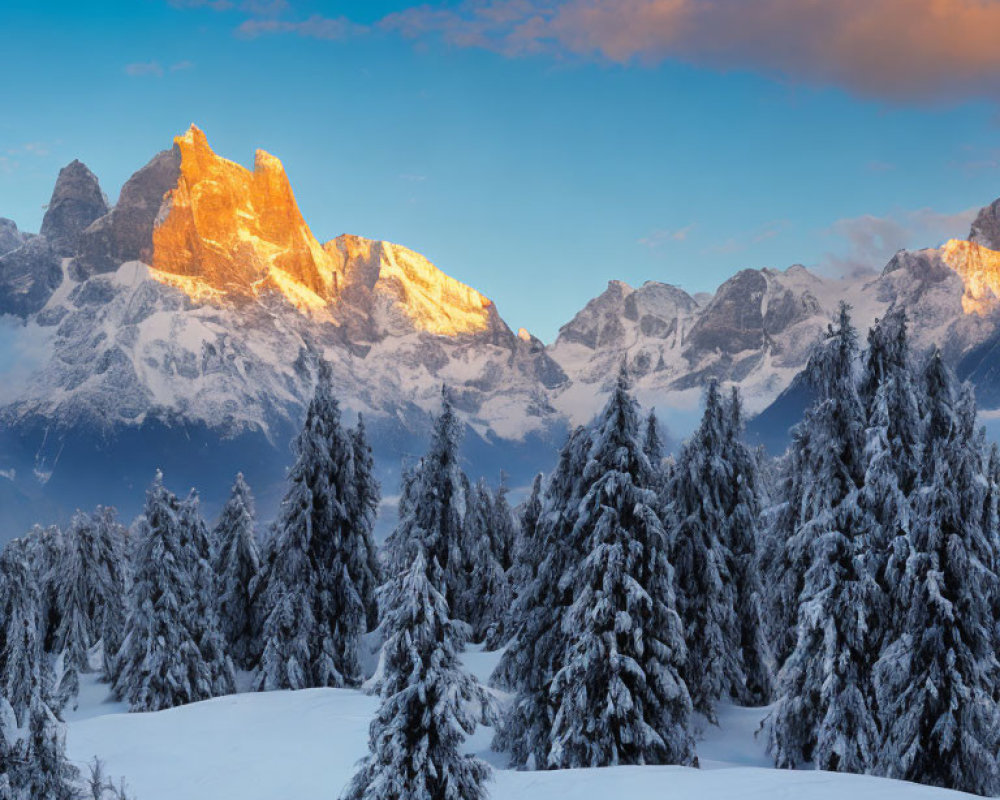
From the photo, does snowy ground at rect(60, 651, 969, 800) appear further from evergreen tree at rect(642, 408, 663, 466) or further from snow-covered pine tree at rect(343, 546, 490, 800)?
evergreen tree at rect(642, 408, 663, 466)

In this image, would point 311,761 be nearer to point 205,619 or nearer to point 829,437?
point 829,437

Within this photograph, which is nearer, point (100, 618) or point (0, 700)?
point (0, 700)

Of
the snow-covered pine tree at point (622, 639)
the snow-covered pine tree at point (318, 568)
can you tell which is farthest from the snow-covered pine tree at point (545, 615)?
the snow-covered pine tree at point (318, 568)

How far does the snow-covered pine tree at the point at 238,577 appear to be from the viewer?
3431cm

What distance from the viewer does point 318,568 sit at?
1164 inches

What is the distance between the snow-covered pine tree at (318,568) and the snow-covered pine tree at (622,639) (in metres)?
13.2

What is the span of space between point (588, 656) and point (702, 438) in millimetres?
8934

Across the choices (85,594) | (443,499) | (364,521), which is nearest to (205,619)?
(364,521)

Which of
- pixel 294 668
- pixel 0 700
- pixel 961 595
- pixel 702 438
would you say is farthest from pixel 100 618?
pixel 961 595

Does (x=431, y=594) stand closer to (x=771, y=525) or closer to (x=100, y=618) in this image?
(x=771, y=525)

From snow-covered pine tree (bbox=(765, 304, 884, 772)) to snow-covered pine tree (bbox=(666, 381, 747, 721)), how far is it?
16.0ft

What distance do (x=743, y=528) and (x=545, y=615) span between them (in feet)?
27.1

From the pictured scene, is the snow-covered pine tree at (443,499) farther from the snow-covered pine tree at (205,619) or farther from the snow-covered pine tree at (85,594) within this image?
the snow-covered pine tree at (85,594)

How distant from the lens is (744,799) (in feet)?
39.9
